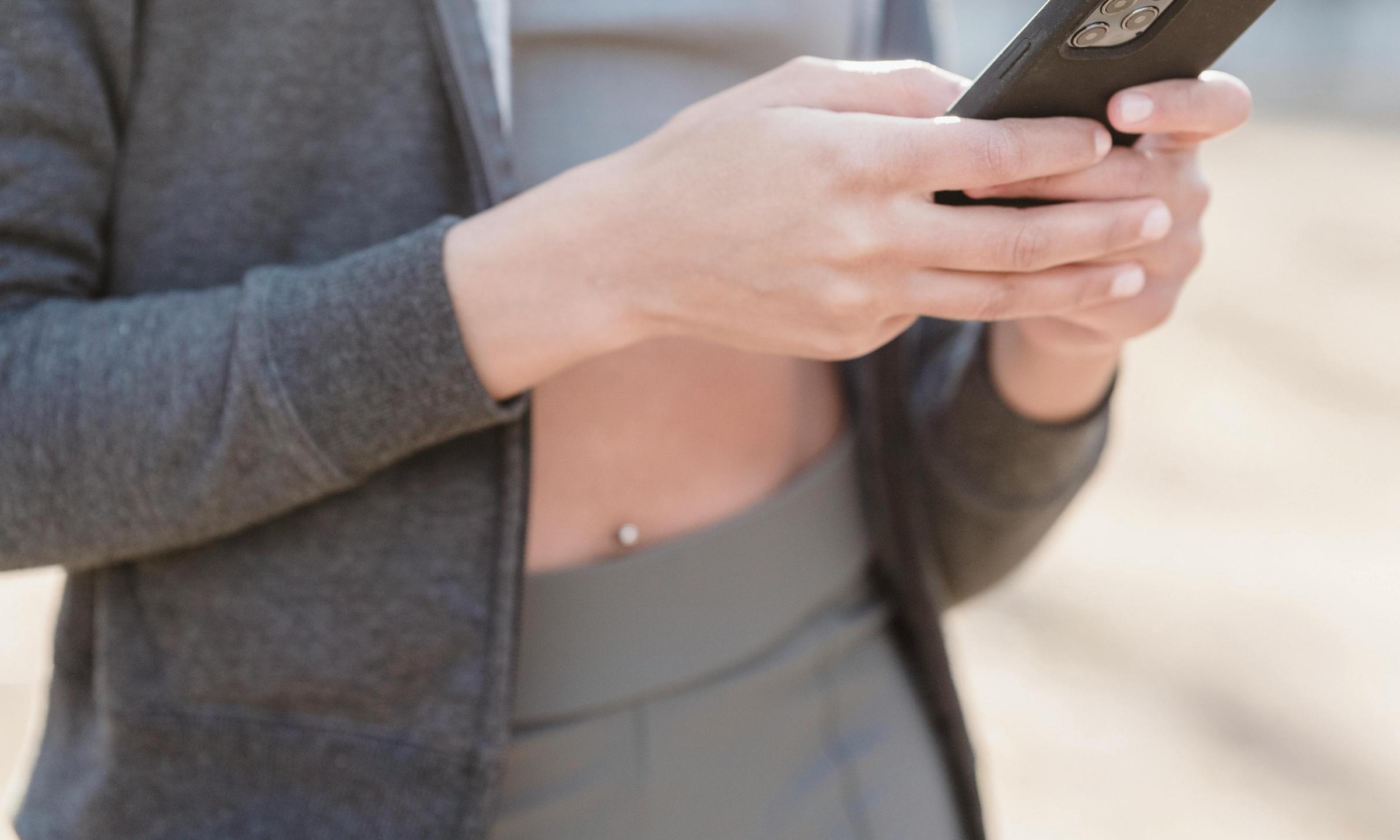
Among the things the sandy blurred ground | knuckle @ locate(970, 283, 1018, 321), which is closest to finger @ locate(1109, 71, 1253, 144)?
knuckle @ locate(970, 283, 1018, 321)

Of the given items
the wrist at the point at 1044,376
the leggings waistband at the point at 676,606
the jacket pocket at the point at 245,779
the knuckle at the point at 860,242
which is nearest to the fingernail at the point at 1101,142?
the knuckle at the point at 860,242

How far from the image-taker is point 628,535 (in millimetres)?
771

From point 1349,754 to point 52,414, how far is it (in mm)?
1913

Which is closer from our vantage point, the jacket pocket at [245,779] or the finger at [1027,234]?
the finger at [1027,234]

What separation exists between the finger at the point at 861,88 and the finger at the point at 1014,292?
90 millimetres

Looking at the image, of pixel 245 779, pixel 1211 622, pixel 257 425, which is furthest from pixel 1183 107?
pixel 1211 622

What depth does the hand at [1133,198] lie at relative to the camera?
60 cm

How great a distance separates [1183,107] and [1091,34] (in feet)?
0.30

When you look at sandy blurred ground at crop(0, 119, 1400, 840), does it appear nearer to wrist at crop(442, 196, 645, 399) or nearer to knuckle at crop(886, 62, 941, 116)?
wrist at crop(442, 196, 645, 399)

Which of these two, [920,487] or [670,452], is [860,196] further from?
[920,487]

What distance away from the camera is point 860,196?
549 mm

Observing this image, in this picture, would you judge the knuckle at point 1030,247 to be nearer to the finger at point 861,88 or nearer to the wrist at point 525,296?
the finger at point 861,88

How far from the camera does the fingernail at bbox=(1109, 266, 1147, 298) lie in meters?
0.64

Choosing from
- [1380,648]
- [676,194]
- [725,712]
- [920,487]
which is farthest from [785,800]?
[1380,648]
